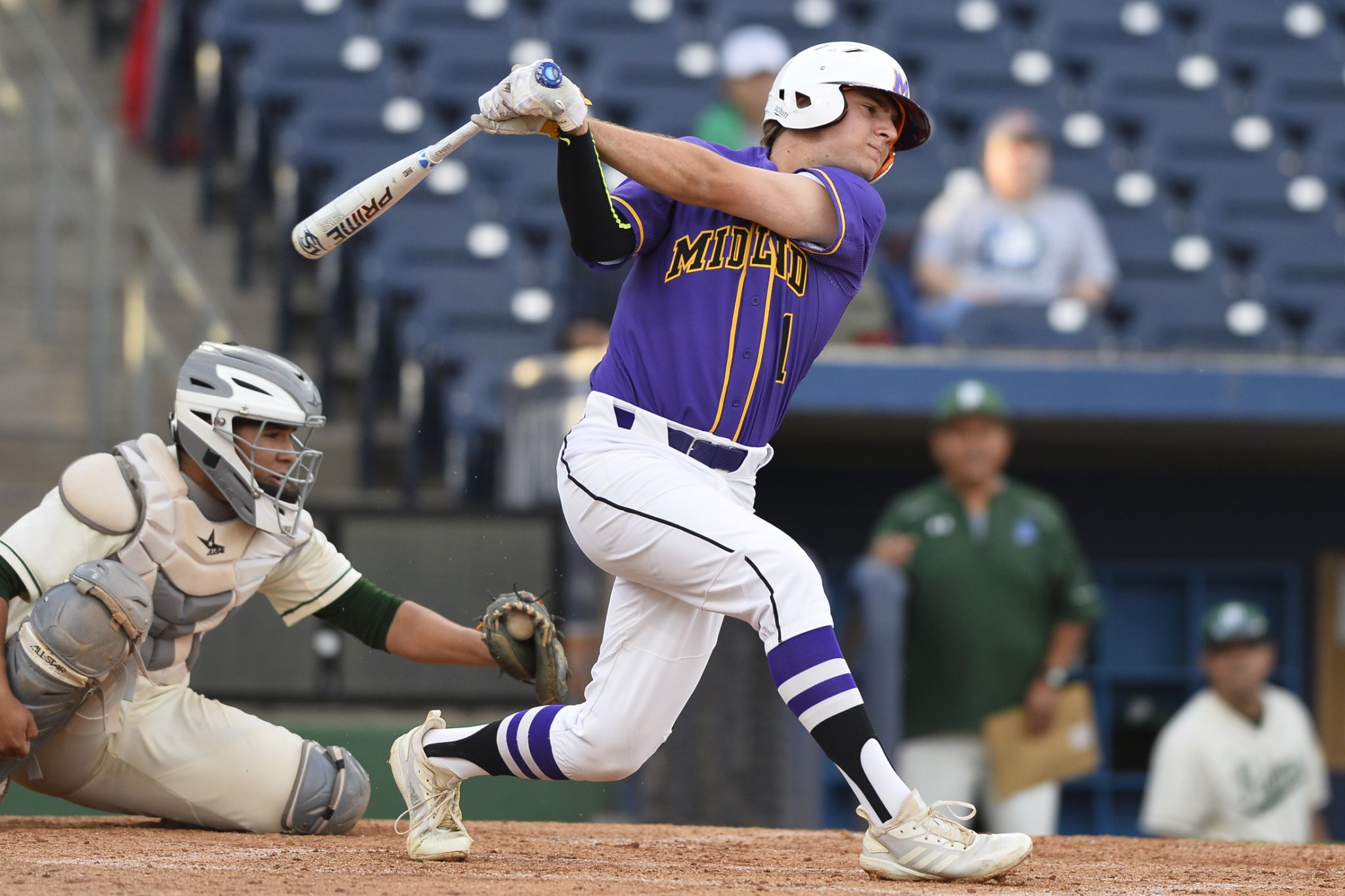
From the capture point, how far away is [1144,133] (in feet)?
30.6

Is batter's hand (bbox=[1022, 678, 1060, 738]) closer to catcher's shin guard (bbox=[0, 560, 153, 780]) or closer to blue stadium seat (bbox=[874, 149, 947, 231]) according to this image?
blue stadium seat (bbox=[874, 149, 947, 231])

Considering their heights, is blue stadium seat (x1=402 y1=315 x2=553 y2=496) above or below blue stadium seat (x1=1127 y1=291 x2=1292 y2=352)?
below

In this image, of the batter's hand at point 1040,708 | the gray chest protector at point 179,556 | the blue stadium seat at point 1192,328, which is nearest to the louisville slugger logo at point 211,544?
the gray chest protector at point 179,556

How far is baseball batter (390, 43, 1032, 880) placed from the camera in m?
3.40

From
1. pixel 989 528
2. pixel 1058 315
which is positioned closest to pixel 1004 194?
pixel 1058 315

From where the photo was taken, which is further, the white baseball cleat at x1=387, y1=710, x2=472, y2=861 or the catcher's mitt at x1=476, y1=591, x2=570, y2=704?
the catcher's mitt at x1=476, y1=591, x2=570, y2=704

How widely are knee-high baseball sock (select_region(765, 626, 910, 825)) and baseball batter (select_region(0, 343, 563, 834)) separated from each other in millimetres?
976

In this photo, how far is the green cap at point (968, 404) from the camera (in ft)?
20.5

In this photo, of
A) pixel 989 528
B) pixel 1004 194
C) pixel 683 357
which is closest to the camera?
pixel 683 357

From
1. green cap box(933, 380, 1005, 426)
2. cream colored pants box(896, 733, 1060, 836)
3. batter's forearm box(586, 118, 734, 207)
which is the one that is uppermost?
green cap box(933, 380, 1005, 426)

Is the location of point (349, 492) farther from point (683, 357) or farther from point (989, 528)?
point (683, 357)

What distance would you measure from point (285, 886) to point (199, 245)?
611 cm

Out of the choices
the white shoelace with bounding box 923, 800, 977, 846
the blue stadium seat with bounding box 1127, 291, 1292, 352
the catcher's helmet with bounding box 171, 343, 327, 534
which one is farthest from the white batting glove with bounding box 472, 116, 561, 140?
the blue stadium seat with bounding box 1127, 291, 1292, 352

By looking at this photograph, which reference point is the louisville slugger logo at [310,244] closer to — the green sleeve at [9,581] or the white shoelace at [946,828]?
the green sleeve at [9,581]
